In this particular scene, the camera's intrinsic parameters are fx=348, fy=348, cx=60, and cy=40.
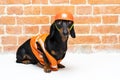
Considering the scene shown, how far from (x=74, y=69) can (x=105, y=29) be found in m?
0.67

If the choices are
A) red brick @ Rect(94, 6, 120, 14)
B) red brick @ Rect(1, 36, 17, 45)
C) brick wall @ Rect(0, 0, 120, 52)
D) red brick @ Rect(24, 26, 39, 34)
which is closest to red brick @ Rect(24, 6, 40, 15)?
brick wall @ Rect(0, 0, 120, 52)

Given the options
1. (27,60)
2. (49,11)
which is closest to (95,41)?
(49,11)

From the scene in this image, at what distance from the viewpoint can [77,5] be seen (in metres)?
3.04

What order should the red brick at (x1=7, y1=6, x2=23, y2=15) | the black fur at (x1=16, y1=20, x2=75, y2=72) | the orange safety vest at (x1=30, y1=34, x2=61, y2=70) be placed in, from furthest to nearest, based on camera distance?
the red brick at (x1=7, y1=6, x2=23, y2=15), the orange safety vest at (x1=30, y1=34, x2=61, y2=70), the black fur at (x1=16, y1=20, x2=75, y2=72)

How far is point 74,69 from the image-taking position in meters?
2.58

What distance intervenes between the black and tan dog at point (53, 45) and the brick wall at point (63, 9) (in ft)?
1.31

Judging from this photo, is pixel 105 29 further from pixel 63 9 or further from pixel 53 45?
pixel 53 45

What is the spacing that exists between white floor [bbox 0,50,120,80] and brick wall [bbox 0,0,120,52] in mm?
126

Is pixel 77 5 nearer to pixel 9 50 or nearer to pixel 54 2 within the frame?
pixel 54 2

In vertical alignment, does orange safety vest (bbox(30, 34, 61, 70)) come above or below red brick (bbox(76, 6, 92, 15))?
below

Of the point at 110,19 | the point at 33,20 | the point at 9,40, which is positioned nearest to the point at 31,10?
the point at 33,20

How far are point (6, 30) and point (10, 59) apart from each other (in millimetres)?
297

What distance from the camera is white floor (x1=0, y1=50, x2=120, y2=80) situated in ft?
7.86

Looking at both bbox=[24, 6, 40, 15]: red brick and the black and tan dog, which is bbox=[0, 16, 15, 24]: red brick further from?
the black and tan dog
